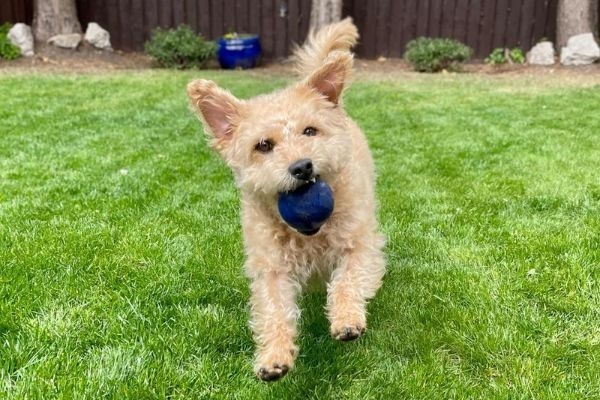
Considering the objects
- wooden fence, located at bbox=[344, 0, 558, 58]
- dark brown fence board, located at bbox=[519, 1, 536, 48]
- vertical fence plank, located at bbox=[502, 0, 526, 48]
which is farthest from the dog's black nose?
dark brown fence board, located at bbox=[519, 1, 536, 48]

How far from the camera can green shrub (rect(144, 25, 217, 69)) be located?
49.0 ft

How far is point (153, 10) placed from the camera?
16672 mm

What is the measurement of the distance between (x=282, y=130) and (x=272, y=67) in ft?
44.1

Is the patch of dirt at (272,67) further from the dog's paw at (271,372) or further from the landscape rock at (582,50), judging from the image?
the dog's paw at (271,372)

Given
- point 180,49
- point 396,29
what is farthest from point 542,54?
point 180,49

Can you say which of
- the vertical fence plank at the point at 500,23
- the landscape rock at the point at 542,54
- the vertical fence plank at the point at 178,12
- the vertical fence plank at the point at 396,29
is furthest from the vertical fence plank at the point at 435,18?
the vertical fence plank at the point at 178,12

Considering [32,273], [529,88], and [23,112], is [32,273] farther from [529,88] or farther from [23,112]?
[529,88]

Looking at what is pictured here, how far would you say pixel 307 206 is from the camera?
2.87m

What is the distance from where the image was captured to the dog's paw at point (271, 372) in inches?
102

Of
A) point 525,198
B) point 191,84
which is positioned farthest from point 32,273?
point 525,198

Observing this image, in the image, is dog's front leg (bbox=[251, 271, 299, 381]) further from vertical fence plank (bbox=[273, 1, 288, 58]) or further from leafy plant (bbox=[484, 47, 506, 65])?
leafy plant (bbox=[484, 47, 506, 65])

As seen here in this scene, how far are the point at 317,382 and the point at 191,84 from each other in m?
1.67

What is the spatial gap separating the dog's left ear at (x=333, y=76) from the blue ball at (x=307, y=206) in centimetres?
67

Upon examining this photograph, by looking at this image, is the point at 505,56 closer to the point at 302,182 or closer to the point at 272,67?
the point at 272,67
